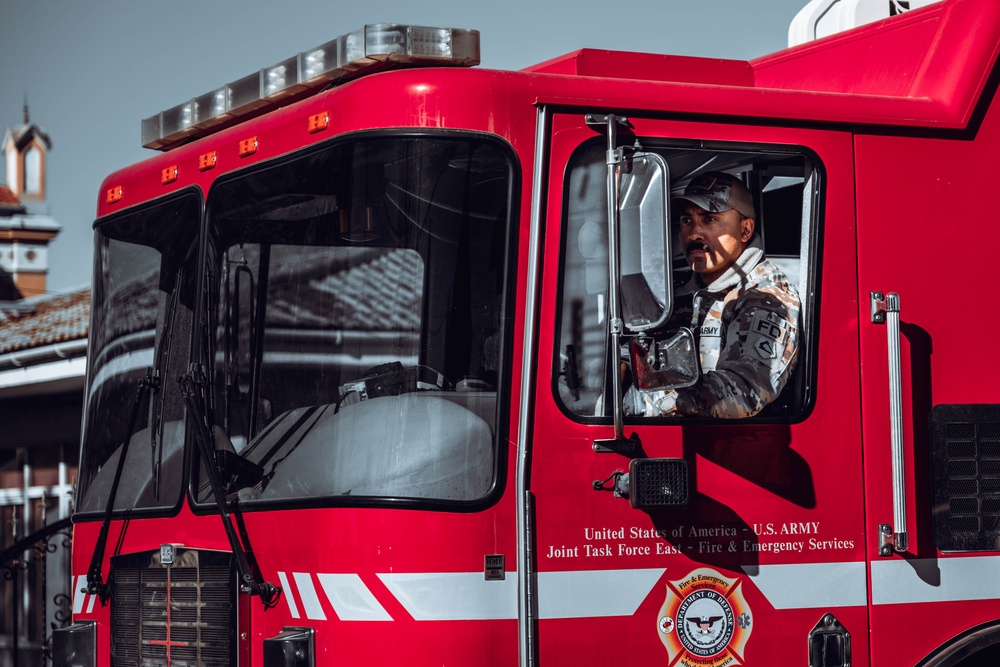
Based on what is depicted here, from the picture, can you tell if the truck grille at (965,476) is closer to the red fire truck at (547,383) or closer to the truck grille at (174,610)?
the red fire truck at (547,383)

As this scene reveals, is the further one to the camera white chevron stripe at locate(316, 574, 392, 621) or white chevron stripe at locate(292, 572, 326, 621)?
white chevron stripe at locate(292, 572, 326, 621)

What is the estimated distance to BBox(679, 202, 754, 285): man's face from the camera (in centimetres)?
455

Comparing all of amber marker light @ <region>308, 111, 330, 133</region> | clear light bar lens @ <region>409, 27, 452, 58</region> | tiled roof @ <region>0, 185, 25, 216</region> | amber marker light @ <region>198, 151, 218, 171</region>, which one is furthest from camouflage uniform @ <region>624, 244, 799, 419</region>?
tiled roof @ <region>0, 185, 25, 216</region>

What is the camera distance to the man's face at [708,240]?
4551mm

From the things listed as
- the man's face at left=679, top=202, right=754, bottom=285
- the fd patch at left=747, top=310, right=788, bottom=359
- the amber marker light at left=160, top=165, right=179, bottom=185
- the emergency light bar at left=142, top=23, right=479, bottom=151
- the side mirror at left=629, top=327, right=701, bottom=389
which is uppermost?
the emergency light bar at left=142, top=23, right=479, bottom=151

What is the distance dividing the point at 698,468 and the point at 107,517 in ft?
6.89

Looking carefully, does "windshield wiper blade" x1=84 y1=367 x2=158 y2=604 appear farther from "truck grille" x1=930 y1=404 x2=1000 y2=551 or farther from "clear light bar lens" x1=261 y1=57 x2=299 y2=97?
"truck grille" x1=930 y1=404 x2=1000 y2=551

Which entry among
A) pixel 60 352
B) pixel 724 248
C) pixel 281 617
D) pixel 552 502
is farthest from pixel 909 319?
pixel 60 352

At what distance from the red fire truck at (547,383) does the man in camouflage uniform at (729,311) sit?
60mm

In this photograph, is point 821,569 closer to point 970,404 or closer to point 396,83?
point 970,404

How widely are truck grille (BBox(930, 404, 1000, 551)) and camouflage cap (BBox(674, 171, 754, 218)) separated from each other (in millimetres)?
919

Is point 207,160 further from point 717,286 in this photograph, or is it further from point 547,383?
point 717,286

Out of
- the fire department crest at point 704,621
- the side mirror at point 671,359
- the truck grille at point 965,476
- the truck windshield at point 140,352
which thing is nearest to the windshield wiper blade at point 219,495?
the truck windshield at point 140,352

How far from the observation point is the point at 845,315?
4.50 meters
